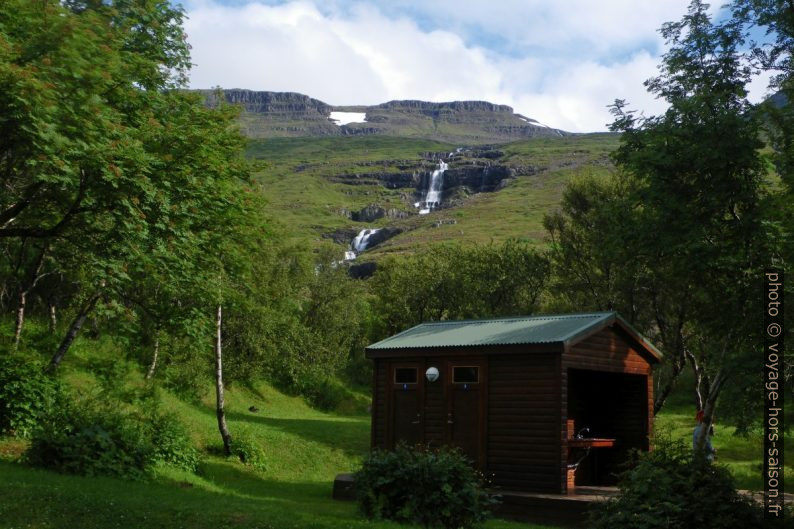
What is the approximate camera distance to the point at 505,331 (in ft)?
61.4

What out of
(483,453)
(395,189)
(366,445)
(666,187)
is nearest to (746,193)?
(666,187)

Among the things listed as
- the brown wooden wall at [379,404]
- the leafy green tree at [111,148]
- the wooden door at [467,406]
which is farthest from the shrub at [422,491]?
the brown wooden wall at [379,404]

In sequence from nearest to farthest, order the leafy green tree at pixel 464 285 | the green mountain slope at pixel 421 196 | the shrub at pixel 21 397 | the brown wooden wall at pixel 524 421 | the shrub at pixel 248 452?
the brown wooden wall at pixel 524 421 < the shrub at pixel 21 397 < the shrub at pixel 248 452 < the leafy green tree at pixel 464 285 < the green mountain slope at pixel 421 196

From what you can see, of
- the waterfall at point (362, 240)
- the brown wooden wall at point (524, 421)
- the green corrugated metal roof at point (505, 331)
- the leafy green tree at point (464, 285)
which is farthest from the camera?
the waterfall at point (362, 240)

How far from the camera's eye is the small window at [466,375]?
1798 cm

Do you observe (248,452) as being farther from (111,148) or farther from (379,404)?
(111,148)

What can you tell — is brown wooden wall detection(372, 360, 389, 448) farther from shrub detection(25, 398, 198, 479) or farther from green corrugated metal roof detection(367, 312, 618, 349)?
shrub detection(25, 398, 198, 479)

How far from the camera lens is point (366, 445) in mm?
28672

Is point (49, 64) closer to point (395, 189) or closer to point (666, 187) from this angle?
point (666, 187)

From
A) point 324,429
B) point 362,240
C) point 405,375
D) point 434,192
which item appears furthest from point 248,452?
point 434,192

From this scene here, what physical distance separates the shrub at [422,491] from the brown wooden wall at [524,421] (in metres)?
4.51

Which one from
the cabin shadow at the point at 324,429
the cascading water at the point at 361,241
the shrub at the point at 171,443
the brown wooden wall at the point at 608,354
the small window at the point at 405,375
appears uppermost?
the cascading water at the point at 361,241

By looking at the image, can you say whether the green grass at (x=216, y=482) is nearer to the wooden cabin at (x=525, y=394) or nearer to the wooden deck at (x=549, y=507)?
the wooden deck at (x=549, y=507)

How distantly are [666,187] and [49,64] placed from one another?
13.8 metres
